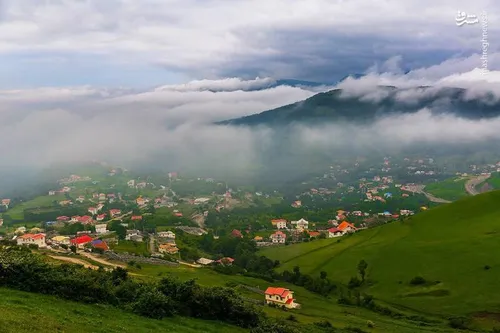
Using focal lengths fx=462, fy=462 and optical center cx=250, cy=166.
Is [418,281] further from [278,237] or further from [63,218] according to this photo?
[63,218]

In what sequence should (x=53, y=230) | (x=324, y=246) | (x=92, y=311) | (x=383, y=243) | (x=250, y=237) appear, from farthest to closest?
(x=250, y=237) < (x=53, y=230) < (x=324, y=246) < (x=383, y=243) < (x=92, y=311)

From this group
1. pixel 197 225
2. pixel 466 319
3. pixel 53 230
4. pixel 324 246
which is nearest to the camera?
pixel 466 319

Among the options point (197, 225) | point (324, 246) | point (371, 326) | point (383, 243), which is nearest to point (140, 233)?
point (197, 225)

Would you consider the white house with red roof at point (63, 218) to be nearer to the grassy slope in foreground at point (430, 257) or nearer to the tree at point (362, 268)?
the grassy slope in foreground at point (430, 257)

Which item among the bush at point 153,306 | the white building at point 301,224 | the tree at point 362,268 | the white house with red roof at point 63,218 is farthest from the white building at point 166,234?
the bush at point 153,306

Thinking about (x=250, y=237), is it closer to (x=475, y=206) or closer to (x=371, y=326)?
(x=475, y=206)

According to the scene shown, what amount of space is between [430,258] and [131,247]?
66.3 metres

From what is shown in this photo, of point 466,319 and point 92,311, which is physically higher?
Answer: point 92,311

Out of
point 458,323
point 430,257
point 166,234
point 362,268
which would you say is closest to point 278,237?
point 166,234

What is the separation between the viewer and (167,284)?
32.3m

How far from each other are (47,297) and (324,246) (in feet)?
318

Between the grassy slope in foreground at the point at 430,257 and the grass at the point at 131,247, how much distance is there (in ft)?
104

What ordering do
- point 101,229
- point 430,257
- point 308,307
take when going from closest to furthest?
point 308,307, point 430,257, point 101,229

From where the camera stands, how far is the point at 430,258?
88.4 metres
